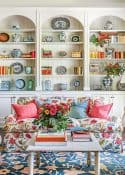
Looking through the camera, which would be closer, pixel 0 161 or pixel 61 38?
pixel 0 161

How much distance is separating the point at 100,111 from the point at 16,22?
3.09m

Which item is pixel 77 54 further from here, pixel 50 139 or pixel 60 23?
pixel 50 139

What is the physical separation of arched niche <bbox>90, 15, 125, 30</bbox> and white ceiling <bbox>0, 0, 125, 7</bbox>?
49cm

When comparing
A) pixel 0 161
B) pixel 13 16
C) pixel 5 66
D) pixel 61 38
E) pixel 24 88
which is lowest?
pixel 0 161

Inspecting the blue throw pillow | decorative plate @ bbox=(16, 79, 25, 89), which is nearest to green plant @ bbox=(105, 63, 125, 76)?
the blue throw pillow

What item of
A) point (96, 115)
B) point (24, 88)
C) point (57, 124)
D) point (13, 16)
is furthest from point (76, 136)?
point (13, 16)

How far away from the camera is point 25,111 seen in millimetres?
6016

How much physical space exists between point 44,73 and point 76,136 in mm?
3592

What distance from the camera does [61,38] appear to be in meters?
7.63

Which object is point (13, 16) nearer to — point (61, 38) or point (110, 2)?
point (61, 38)

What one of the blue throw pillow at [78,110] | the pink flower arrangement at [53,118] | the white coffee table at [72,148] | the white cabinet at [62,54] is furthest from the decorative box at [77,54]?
the white coffee table at [72,148]

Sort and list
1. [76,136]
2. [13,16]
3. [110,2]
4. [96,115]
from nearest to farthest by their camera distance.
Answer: [76,136], [96,115], [110,2], [13,16]

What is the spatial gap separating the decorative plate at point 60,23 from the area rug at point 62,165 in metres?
3.45

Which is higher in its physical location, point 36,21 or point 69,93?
point 36,21
